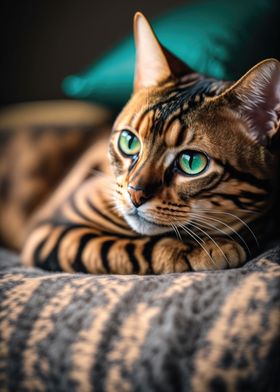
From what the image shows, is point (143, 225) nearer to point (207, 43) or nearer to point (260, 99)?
point (260, 99)

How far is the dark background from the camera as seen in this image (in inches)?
68.0

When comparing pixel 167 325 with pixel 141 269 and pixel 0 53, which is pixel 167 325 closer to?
pixel 141 269

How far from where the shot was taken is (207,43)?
1.11 meters

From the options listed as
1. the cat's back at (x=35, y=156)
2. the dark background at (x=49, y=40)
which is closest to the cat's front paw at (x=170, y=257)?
the cat's back at (x=35, y=156)

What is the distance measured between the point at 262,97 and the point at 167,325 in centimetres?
45

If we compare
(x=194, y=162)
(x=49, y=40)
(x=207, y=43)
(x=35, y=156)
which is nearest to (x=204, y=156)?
(x=194, y=162)

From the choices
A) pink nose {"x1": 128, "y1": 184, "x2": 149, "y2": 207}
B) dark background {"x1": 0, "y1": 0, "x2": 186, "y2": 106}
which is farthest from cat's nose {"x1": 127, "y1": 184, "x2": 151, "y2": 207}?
dark background {"x1": 0, "y1": 0, "x2": 186, "y2": 106}

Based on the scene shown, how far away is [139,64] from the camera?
101cm

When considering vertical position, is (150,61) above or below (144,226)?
above

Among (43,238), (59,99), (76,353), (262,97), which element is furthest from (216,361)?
(59,99)

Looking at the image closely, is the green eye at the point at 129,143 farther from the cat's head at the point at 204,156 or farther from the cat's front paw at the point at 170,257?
the cat's front paw at the point at 170,257

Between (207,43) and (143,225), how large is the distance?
54 centimetres

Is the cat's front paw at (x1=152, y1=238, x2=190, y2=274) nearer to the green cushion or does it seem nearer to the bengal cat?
the bengal cat

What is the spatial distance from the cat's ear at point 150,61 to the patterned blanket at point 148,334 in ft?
1.59
